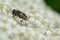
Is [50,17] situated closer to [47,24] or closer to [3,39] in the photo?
[47,24]

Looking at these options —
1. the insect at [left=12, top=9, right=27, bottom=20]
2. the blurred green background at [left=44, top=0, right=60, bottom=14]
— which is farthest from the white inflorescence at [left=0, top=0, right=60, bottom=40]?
the blurred green background at [left=44, top=0, right=60, bottom=14]

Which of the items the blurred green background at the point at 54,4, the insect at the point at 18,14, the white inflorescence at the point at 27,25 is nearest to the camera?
the white inflorescence at the point at 27,25

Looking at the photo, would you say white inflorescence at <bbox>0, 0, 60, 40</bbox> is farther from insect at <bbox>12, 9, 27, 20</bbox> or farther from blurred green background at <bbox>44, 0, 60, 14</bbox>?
blurred green background at <bbox>44, 0, 60, 14</bbox>

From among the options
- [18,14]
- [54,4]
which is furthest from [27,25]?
[54,4]

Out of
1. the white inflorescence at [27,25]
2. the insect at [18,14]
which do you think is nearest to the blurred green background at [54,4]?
the white inflorescence at [27,25]

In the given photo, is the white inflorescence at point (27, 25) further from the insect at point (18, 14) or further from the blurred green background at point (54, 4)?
the blurred green background at point (54, 4)

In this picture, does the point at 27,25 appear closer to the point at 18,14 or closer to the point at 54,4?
the point at 18,14

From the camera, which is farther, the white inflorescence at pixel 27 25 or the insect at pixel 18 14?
the insect at pixel 18 14

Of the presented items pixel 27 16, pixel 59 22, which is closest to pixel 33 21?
pixel 27 16
